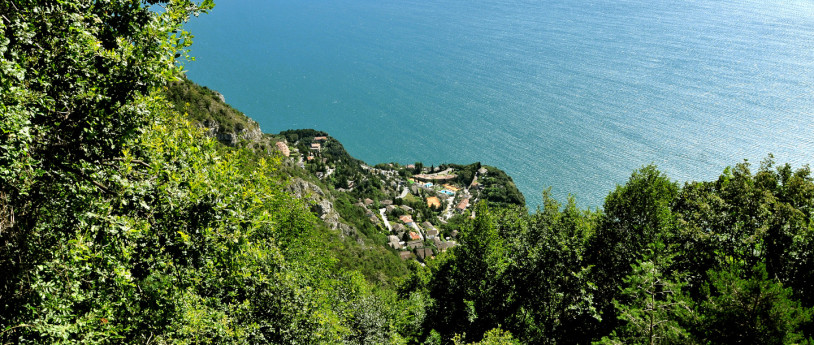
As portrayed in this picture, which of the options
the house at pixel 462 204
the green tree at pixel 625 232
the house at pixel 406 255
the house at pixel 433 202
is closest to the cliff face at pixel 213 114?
the house at pixel 406 255

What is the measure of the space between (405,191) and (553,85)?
38.1 meters

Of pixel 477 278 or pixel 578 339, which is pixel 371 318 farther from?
pixel 578 339

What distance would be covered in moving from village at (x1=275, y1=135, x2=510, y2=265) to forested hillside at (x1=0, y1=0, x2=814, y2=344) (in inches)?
1997

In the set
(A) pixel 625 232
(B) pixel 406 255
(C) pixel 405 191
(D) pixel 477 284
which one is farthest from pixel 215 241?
(C) pixel 405 191

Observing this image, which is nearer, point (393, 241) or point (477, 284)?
point (477, 284)

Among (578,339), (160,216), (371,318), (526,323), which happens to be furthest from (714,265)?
(160,216)

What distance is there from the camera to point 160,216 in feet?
20.5

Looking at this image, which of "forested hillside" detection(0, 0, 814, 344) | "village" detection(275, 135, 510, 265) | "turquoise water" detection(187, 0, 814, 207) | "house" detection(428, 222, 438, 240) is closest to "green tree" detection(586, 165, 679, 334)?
"forested hillside" detection(0, 0, 814, 344)

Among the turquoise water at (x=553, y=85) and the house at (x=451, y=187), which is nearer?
the turquoise water at (x=553, y=85)

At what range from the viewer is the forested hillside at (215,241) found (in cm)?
487

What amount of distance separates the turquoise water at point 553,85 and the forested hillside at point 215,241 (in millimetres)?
38314

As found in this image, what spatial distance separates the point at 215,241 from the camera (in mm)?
6441

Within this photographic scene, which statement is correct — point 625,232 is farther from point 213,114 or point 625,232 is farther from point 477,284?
point 213,114

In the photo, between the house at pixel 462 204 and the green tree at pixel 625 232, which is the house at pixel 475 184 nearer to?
the house at pixel 462 204
